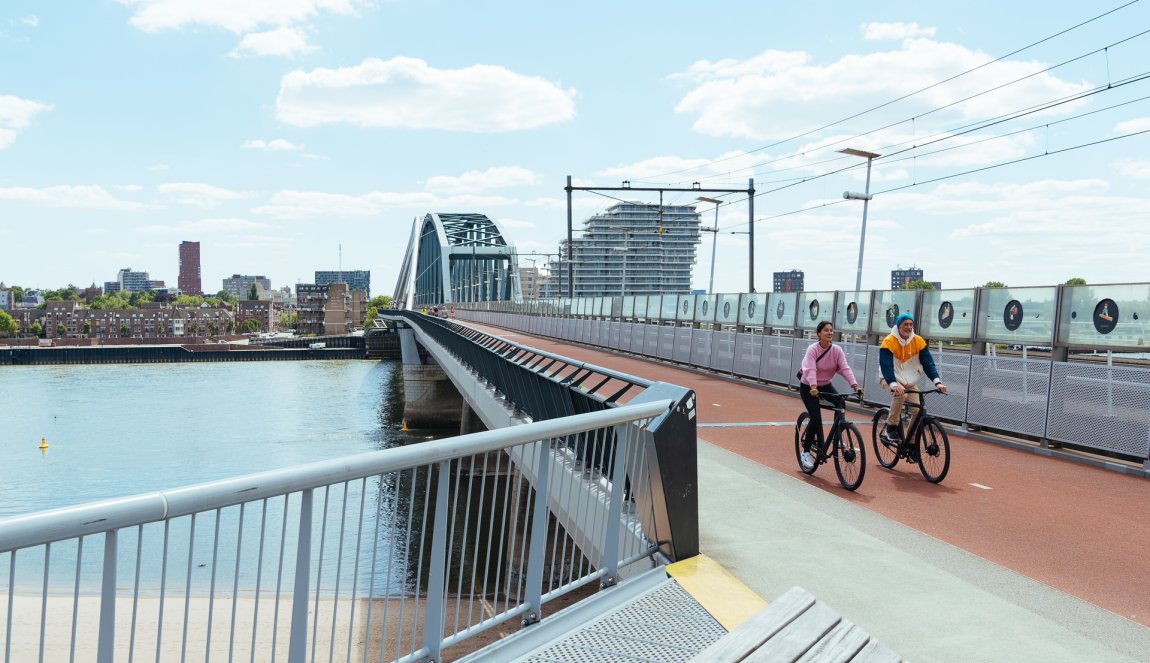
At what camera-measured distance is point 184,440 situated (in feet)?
178

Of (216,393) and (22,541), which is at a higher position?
(22,541)

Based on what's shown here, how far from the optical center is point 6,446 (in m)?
53.0

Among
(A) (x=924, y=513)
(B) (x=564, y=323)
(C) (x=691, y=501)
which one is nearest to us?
(C) (x=691, y=501)

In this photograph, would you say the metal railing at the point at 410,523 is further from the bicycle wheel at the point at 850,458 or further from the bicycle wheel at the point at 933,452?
the bicycle wheel at the point at 933,452

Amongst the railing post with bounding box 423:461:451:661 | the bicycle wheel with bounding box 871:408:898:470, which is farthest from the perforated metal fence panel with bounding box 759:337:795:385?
the railing post with bounding box 423:461:451:661

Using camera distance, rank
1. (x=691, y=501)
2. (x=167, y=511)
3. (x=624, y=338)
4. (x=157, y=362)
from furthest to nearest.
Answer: (x=157, y=362)
(x=624, y=338)
(x=691, y=501)
(x=167, y=511)

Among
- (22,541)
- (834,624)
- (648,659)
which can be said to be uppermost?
(22,541)

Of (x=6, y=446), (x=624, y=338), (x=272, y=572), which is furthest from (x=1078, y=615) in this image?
(x=6, y=446)

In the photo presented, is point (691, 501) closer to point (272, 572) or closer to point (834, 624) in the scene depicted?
point (834, 624)

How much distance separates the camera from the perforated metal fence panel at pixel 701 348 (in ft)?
82.1

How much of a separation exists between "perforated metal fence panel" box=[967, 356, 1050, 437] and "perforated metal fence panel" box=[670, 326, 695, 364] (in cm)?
1374

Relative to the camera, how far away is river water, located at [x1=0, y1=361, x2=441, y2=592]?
26.4m

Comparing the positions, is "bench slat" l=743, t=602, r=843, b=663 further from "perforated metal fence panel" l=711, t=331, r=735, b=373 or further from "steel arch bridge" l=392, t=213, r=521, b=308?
"steel arch bridge" l=392, t=213, r=521, b=308

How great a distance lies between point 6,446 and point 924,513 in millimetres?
57358
